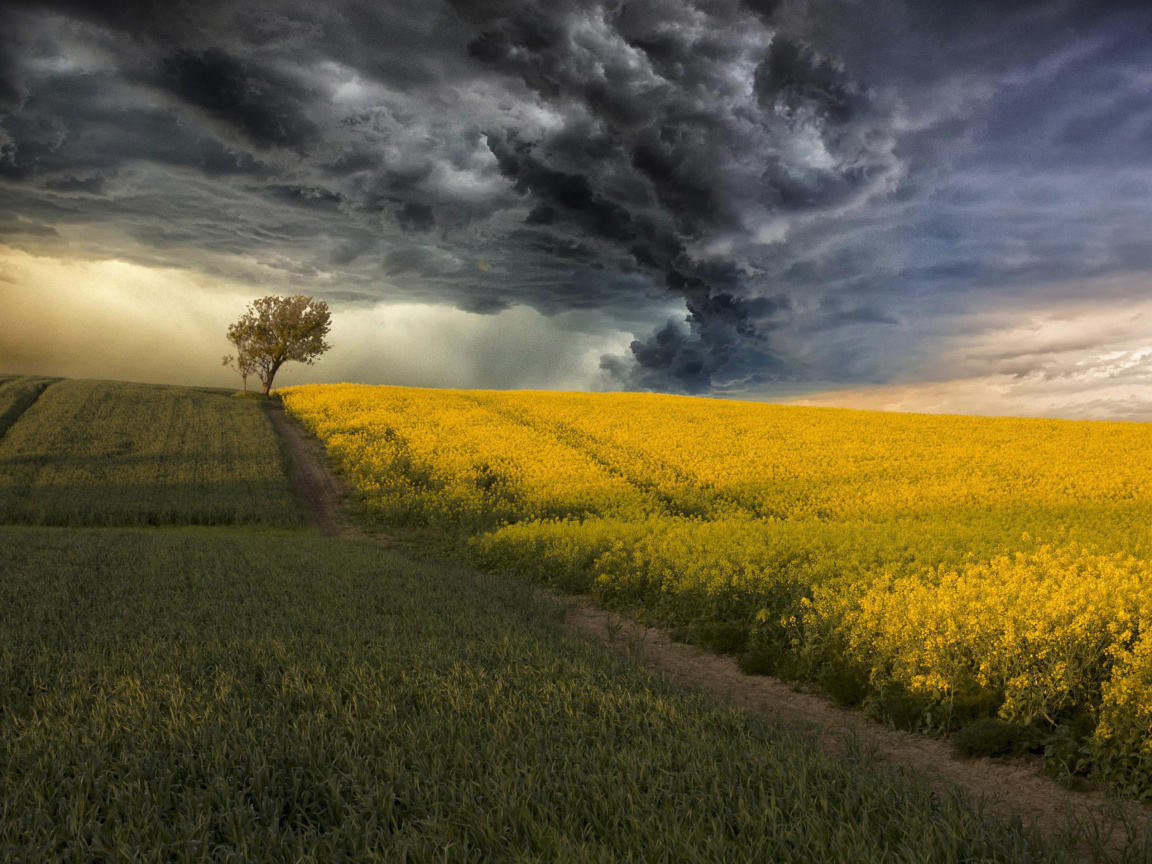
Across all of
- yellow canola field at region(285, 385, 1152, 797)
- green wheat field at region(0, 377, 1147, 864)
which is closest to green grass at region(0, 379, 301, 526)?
yellow canola field at region(285, 385, 1152, 797)

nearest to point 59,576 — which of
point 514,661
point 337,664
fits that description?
point 337,664

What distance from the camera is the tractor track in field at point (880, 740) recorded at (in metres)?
5.23

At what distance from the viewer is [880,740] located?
7.10m

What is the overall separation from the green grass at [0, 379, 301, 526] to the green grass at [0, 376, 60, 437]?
0.66 m

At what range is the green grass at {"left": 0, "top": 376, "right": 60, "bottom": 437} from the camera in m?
35.5

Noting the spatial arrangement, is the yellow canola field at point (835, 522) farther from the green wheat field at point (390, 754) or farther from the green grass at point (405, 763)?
the green grass at point (405, 763)

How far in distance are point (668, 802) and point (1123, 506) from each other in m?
22.1

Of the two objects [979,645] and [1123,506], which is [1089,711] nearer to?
[979,645]

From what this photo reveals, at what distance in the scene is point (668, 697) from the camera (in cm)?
576

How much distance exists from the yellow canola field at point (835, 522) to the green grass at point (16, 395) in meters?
14.5

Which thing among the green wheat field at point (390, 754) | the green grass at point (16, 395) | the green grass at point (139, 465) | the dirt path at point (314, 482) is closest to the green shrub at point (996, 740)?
the green wheat field at point (390, 754)

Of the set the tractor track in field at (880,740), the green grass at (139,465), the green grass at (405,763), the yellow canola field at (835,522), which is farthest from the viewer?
the green grass at (139,465)

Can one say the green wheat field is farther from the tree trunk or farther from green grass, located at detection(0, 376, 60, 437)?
the tree trunk

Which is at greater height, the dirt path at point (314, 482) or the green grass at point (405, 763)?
the green grass at point (405, 763)
